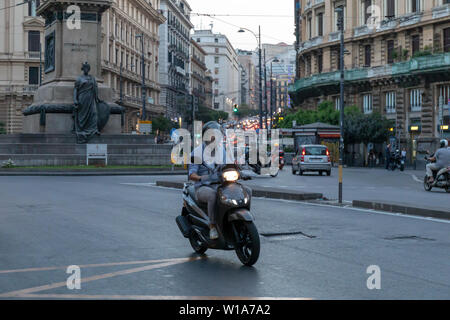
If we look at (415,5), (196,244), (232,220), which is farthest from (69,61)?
(415,5)

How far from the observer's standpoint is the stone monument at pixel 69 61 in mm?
30703

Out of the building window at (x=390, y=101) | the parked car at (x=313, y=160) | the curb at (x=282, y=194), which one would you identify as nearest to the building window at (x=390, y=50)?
the building window at (x=390, y=101)

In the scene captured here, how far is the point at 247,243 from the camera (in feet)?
23.5

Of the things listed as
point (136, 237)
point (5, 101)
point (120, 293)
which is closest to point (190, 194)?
point (136, 237)

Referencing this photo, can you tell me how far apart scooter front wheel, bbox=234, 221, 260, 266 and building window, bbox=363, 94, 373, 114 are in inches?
1964

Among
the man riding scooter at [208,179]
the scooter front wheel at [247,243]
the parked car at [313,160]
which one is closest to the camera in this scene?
the scooter front wheel at [247,243]

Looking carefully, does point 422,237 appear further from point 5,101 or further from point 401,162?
point 5,101

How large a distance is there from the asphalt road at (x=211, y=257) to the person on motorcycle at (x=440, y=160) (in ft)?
28.1

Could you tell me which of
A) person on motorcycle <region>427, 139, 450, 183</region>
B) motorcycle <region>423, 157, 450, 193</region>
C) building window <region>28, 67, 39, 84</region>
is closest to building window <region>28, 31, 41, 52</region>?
building window <region>28, 67, 39, 84</region>

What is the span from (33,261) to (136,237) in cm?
215

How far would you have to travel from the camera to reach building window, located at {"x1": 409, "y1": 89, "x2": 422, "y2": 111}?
160ft

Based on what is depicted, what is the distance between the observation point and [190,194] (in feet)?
26.4

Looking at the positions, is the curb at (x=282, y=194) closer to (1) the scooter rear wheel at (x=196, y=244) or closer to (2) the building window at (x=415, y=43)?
(1) the scooter rear wheel at (x=196, y=244)

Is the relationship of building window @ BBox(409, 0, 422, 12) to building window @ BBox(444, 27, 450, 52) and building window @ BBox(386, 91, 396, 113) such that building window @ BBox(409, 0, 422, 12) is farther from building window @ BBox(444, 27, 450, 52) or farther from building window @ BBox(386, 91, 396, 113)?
building window @ BBox(386, 91, 396, 113)
